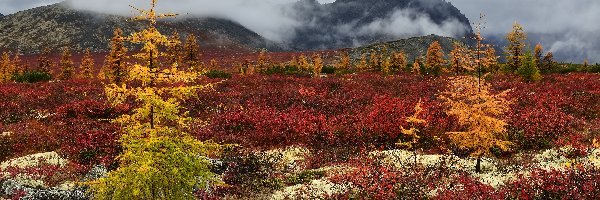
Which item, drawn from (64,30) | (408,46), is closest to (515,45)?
(408,46)

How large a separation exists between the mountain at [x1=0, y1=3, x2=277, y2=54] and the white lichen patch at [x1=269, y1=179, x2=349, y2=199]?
153 meters

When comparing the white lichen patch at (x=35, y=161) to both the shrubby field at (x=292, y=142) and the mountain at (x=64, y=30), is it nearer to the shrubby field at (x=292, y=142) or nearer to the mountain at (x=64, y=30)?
the shrubby field at (x=292, y=142)

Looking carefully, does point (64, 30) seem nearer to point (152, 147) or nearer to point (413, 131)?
point (413, 131)

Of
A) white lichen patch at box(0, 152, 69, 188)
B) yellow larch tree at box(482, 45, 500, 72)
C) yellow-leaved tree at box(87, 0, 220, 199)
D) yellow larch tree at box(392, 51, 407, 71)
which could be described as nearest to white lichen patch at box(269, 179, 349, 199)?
yellow-leaved tree at box(87, 0, 220, 199)

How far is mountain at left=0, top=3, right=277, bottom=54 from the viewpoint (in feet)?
501

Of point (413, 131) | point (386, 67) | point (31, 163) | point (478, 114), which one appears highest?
point (386, 67)

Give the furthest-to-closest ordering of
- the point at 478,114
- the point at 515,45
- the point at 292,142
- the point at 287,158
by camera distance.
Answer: the point at 515,45 < the point at 292,142 < the point at 287,158 < the point at 478,114

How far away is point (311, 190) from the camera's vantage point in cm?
1302

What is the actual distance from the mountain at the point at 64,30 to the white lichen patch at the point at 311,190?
15317cm

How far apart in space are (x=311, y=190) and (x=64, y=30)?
17877cm

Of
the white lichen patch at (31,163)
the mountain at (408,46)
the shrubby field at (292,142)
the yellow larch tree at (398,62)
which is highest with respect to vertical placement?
the mountain at (408,46)

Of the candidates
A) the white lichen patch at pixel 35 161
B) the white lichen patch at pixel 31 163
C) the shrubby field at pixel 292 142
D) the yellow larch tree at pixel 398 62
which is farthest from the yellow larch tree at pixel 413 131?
the yellow larch tree at pixel 398 62

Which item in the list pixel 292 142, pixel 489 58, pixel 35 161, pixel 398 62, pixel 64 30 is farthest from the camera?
pixel 64 30

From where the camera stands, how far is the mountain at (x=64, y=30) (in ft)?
501
